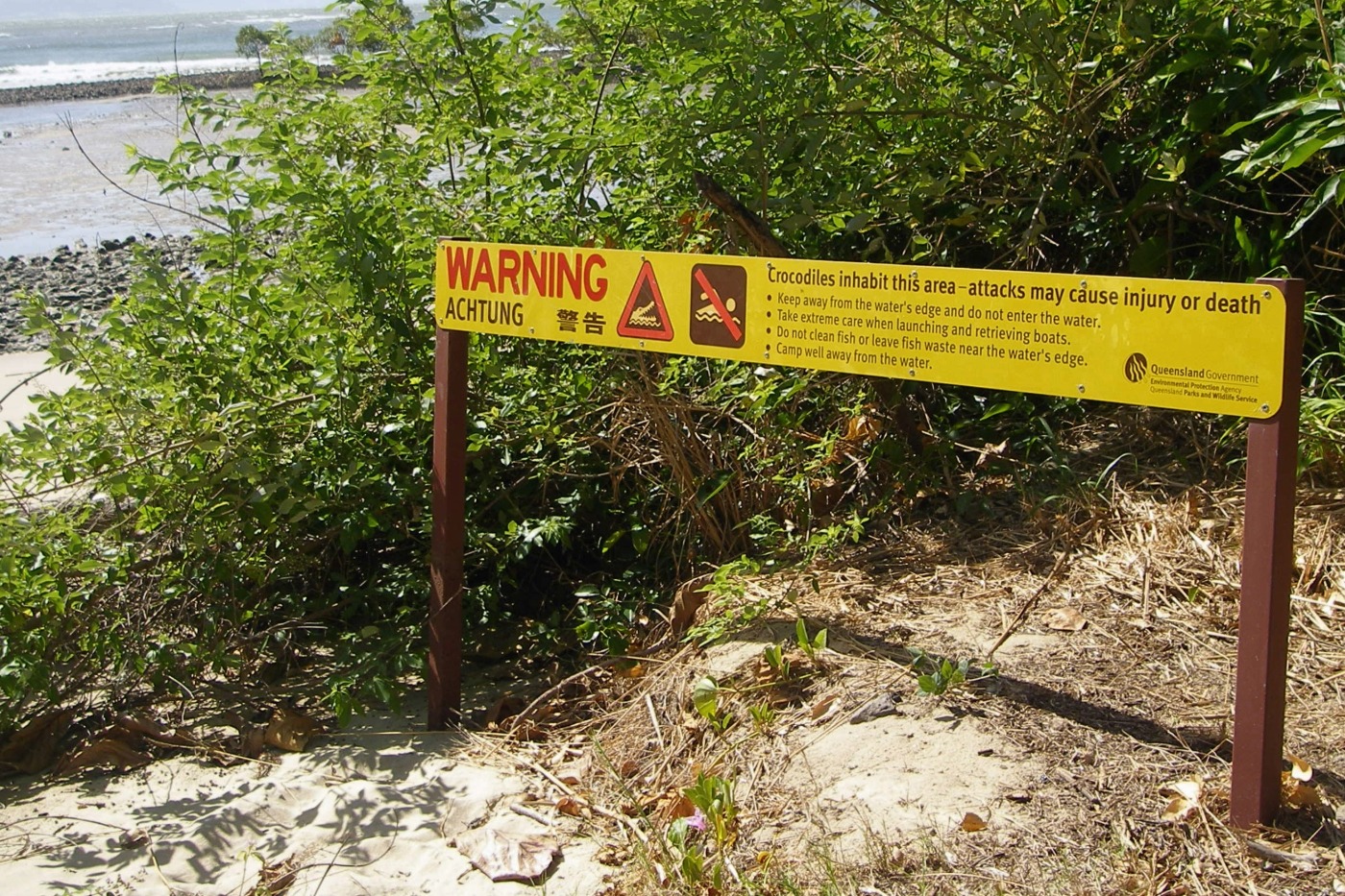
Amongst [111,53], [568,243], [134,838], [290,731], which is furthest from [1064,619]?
[111,53]

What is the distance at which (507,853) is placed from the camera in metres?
3.66

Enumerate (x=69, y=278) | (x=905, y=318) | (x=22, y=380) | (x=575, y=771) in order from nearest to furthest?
(x=905, y=318), (x=575, y=771), (x=22, y=380), (x=69, y=278)

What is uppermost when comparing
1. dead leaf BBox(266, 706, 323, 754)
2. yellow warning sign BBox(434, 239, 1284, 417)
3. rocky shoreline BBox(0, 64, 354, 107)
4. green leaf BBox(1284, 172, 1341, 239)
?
rocky shoreline BBox(0, 64, 354, 107)

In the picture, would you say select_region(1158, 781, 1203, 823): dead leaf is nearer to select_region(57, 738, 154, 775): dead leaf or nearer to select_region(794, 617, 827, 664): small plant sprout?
select_region(794, 617, 827, 664): small plant sprout

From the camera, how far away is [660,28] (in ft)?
16.6

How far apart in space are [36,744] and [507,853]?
2081 mm

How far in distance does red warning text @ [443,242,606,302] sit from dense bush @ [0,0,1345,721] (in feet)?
2.30

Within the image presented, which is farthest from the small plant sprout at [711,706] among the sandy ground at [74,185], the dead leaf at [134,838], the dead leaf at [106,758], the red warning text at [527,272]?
the sandy ground at [74,185]

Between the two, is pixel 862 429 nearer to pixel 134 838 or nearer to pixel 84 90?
pixel 134 838

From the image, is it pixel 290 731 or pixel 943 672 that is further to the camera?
pixel 290 731

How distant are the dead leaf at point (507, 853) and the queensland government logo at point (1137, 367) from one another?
1.89 metres

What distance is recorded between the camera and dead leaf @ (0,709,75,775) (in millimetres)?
4682

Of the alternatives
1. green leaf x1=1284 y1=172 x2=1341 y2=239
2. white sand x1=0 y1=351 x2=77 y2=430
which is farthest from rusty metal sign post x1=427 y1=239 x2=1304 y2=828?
white sand x1=0 y1=351 x2=77 y2=430

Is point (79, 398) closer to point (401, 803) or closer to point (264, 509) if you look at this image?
point (264, 509)
